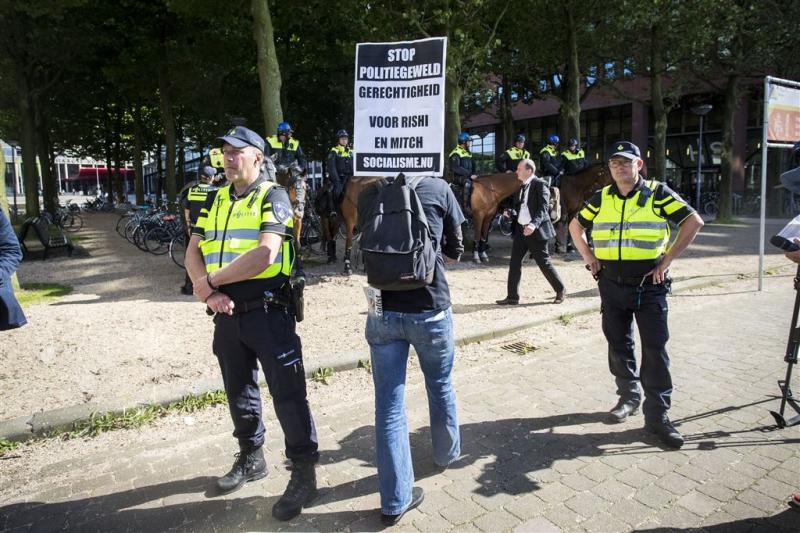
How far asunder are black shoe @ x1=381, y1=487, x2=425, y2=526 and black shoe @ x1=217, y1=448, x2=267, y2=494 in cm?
97

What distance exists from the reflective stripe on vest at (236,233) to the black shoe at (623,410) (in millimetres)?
2712

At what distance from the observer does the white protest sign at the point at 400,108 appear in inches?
142

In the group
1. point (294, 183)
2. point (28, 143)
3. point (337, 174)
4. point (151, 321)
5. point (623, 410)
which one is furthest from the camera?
point (28, 143)

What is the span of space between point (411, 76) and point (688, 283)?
25.4ft

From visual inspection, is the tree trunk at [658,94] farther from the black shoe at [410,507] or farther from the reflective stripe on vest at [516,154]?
the black shoe at [410,507]

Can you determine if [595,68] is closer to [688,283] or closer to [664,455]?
[688,283]

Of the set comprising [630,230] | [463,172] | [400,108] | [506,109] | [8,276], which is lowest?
[8,276]

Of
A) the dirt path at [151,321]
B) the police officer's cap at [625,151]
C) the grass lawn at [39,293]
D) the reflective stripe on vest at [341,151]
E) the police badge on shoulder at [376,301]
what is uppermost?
the reflective stripe on vest at [341,151]

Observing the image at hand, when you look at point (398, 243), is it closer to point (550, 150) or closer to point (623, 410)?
point (623, 410)

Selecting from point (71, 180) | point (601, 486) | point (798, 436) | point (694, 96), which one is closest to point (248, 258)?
point (601, 486)

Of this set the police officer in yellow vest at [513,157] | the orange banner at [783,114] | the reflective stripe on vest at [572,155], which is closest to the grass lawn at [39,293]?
the police officer in yellow vest at [513,157]

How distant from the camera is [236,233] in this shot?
3.32 m

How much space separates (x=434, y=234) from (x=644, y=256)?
5.83 ft

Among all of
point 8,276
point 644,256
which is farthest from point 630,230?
point 8,276
